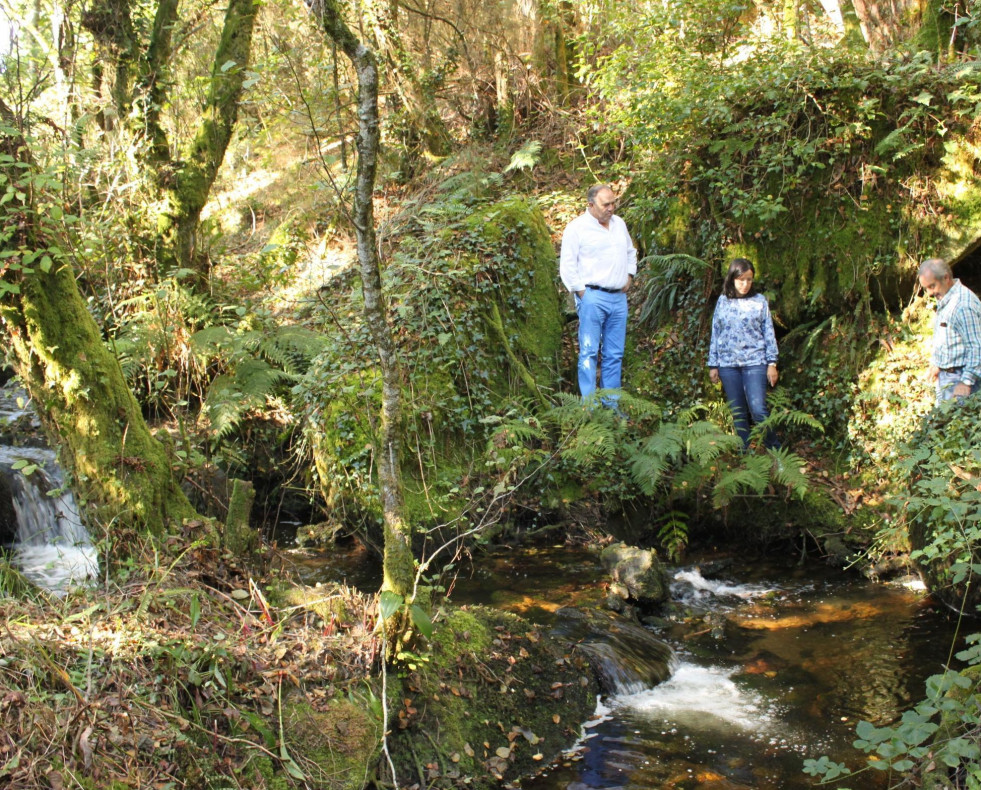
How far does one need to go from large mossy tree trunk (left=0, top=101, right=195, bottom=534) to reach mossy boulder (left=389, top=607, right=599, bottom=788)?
6.42ft

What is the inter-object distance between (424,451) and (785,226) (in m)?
4.63

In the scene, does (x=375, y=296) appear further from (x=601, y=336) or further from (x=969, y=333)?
(x=969, y=333)

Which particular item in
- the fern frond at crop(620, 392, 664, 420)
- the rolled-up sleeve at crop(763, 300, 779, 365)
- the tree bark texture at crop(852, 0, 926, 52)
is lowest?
the fern frond at crop(620, 392, 664, 420)

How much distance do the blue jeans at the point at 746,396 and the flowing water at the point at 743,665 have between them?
4.39ft

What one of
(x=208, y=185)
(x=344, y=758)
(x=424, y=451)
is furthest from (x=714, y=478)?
(x=208, y=185)

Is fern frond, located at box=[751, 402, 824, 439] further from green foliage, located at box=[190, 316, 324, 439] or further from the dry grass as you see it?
green foliage, located at box=[190, 316, 324, 439]

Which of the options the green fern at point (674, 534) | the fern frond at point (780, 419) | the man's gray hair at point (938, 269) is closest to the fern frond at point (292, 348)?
the green fern at point (674, 534)

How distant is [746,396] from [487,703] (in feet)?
15.8

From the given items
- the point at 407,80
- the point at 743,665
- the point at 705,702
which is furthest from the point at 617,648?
the point at 407,80

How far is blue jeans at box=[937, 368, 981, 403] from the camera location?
665cm

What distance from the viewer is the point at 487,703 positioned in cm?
453

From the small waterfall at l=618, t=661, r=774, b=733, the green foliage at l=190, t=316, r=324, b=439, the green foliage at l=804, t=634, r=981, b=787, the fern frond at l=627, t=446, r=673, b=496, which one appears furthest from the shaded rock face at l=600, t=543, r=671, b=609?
the green foliage at l=190, t=316, r=324, b=439

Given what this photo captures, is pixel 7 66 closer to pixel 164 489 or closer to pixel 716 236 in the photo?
pixel 164 489

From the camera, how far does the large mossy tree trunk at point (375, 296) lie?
11.7 ft
